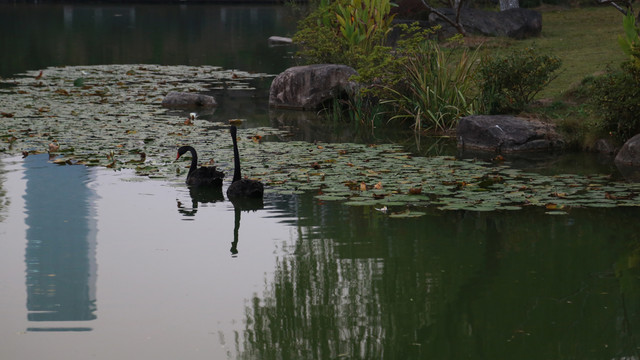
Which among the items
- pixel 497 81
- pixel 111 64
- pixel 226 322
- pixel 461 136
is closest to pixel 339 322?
pixel 226 322

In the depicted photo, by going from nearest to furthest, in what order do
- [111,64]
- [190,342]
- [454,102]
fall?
[190,342] < [454,102] < [111,64]

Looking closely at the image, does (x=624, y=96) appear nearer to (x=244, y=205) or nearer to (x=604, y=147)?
(x=604, y=147)

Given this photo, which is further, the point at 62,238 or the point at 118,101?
the point at 118,101

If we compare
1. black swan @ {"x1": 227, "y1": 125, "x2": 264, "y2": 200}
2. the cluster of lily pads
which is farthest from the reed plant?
black swan @ {"x1": 227, "y1": 125, "x2": 264, "y2": 200}

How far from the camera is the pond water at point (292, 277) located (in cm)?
558

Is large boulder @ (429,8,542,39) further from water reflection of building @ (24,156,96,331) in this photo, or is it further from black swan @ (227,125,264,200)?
black swan @ (227,125,264,200)

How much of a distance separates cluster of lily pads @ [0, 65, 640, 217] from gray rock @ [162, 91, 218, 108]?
320 mm

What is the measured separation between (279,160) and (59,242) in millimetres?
3827

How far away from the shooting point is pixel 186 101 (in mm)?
16109

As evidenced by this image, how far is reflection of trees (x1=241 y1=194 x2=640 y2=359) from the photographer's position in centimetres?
559

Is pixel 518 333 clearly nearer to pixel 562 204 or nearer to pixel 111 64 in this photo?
pixel 562 204

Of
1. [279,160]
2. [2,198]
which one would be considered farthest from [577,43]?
[2,198]

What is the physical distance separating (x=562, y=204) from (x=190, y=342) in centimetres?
464

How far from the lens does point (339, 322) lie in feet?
19.4
